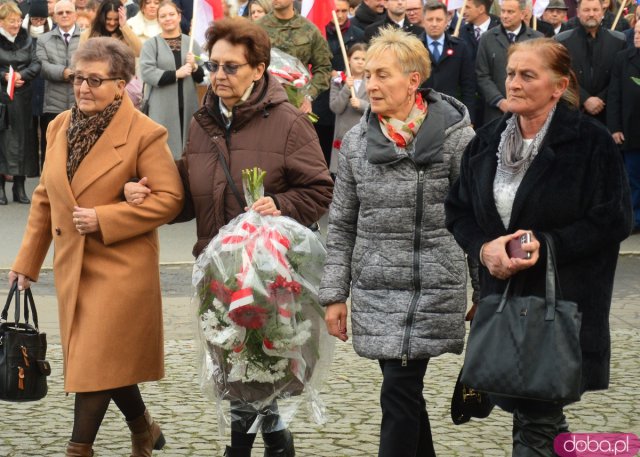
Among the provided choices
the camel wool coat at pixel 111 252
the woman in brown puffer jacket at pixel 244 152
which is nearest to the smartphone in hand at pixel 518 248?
the woman in brown puffer jacket at pixel 244 152

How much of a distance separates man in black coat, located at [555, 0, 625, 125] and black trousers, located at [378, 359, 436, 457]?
8773mm

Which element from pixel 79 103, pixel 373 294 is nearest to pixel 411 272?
pixel 373 294

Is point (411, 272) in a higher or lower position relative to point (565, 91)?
lower

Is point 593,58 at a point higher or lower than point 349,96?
higher

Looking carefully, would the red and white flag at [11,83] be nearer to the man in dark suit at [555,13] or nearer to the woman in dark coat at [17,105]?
the woman in dark coat at [17,105]

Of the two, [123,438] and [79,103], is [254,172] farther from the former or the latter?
[123,438]

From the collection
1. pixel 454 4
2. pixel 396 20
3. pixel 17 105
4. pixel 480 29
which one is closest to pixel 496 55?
pixel 480 29

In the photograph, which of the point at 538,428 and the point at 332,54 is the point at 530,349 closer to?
the point at 538,428

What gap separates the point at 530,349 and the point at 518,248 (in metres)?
0.36

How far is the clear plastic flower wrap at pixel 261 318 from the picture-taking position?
5.65 m

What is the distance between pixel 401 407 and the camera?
5.37 meters

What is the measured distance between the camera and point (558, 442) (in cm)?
499

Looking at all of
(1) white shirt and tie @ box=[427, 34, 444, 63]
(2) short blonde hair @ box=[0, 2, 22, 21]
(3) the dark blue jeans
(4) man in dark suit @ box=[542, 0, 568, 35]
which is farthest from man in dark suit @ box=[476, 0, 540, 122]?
(2) short blonde hair @ box=[0, 2, 22, 21]

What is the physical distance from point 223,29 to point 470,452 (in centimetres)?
224
